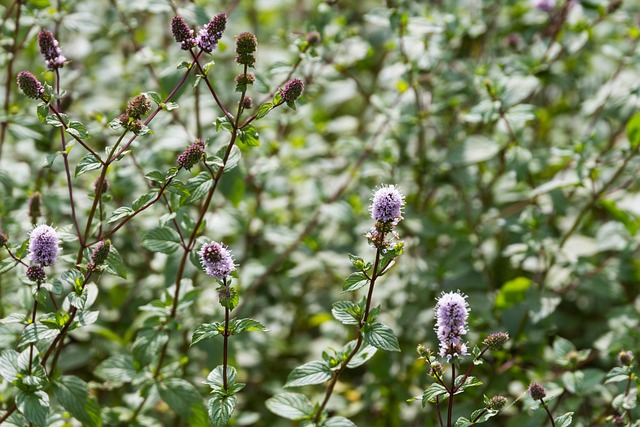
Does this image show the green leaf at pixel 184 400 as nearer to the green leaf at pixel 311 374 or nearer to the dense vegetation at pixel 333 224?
the dense vegetation at pixel 333 224

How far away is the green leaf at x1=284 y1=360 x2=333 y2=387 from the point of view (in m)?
1.79

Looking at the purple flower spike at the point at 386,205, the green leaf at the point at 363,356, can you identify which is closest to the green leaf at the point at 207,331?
the green leaf at the point at 363,356

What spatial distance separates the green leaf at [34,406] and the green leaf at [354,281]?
31.4 inches

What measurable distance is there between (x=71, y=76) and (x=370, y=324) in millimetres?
1533

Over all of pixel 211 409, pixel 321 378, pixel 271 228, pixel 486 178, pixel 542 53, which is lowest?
pixel 211 409

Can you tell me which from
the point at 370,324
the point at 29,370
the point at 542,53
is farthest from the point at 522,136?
the point at 29,370

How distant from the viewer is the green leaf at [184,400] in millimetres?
2039

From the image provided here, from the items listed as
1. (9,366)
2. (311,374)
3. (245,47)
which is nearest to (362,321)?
(311,374)

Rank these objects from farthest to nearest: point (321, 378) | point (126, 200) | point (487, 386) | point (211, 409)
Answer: point (126, 200) < point (487, 386) < point (321, 378) < point (211, 409)

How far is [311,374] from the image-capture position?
182 cm

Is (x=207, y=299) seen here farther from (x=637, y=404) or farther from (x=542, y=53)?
(x=542, y=53)

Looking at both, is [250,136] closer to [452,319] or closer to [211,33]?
[211,33]

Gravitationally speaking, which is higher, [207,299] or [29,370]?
[207,299]

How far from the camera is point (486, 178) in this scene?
3166 mm
